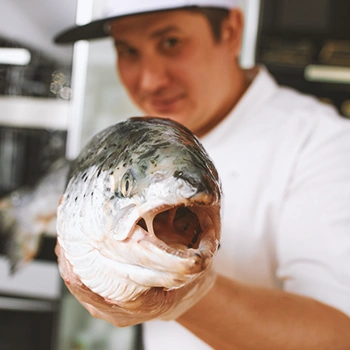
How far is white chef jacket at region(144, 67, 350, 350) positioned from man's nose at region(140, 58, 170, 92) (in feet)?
0.69

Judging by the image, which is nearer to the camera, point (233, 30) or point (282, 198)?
point (282, 198)

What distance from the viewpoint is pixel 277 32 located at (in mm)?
Answer: 1949

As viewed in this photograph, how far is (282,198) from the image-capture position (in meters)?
1.01

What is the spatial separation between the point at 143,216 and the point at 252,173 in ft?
2.32

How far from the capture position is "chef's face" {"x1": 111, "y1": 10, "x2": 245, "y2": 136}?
106 cm

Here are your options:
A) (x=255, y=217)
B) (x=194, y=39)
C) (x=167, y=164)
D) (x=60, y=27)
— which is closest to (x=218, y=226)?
(x=167, y=164)

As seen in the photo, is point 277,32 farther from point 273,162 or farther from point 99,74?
point 273,162

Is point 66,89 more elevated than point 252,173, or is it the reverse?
point 252,173

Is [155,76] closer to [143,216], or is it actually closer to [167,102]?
[167,102]

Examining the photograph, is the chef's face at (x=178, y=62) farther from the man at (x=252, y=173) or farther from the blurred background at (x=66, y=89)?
the blurred background at (x=66, y=89)

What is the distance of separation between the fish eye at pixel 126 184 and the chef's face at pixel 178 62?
0.65 meters

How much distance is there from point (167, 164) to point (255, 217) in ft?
2.11

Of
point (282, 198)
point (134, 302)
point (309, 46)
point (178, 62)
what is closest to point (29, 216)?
point (178, 62)

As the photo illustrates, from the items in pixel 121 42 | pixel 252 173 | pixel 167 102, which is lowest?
pixel 252 173
